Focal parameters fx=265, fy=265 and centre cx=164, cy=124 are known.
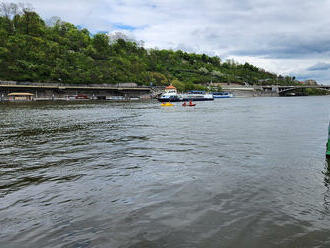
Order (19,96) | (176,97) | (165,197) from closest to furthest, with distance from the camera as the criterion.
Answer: (165,197)
(19,96)
(176,97)

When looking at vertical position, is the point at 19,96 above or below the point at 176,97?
above

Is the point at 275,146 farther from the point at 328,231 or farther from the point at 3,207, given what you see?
the point at 3,207

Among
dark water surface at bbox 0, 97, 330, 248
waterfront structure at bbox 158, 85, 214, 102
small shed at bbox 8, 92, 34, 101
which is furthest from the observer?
waterfront structure at bbox 158, 85, 214, 102

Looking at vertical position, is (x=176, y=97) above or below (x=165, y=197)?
above

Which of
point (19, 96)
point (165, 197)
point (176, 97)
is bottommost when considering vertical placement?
point (165, 197)

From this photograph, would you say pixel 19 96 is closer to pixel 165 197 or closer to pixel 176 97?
pixel 176 97

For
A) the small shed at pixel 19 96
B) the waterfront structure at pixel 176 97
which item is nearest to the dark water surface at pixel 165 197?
the waterfront structure at pixel 176 97

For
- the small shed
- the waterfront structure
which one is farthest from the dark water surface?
the small shed

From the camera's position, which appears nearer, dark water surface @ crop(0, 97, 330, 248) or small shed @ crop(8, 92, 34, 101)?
dark water surface @ crop(0, 97, 330, 248)

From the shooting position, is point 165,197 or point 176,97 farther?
point 176,97

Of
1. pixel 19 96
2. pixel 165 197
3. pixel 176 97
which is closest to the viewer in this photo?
pixel 165 197

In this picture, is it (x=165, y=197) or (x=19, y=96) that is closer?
(x=165, y=197)

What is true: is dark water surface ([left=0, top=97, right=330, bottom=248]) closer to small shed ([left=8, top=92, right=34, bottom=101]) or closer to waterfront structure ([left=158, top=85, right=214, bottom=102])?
waterfront structure ([left=158, top=85, right=214, bottom=102])

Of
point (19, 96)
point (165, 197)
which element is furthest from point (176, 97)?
point (165, 197)
